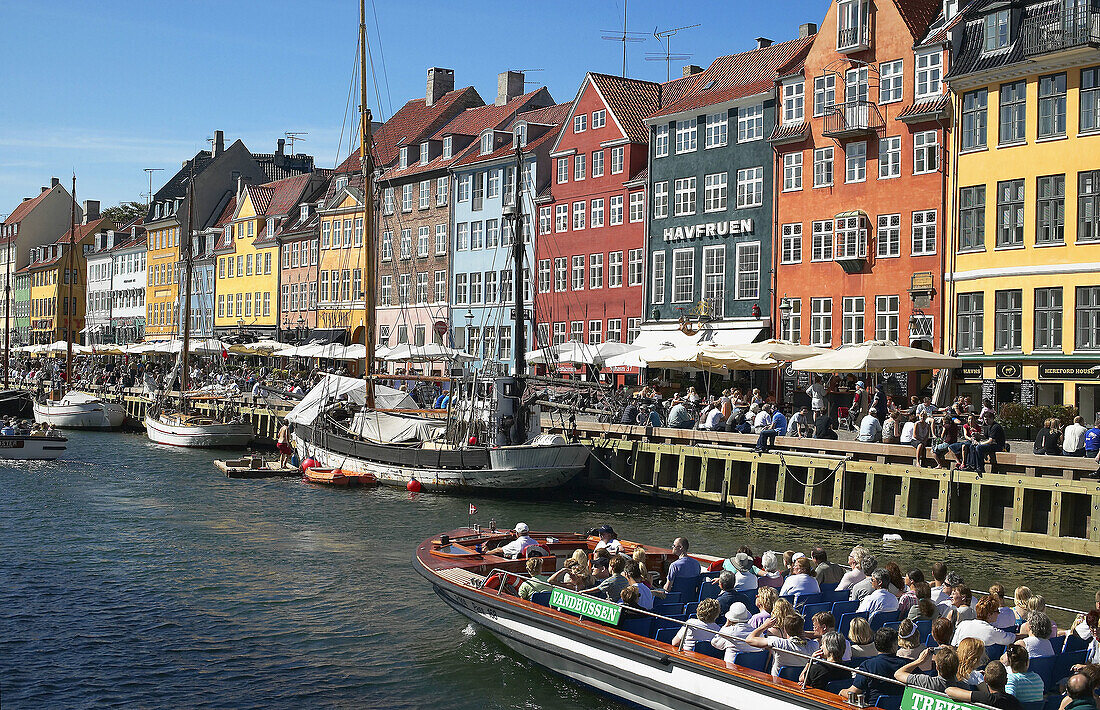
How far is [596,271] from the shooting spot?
58875mm

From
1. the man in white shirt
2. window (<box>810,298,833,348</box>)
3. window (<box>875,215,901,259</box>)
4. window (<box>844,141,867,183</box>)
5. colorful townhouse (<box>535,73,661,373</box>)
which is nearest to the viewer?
the man in white shirt

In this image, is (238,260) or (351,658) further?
(238,260)

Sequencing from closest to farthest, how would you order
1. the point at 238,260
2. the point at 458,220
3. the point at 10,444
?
the point at 10,444, the point at 458,220, the point at 238,260

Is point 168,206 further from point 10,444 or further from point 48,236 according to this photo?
point 10,444

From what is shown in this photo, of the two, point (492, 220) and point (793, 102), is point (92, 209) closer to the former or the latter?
point (492, 220)

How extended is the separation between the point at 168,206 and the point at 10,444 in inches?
2384

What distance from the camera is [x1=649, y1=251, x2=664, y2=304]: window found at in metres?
54.2

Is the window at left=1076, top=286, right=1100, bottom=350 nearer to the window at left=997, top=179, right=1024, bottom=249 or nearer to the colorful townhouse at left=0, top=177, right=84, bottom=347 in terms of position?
the window at left=997, top=179, right=1024, bottom=249

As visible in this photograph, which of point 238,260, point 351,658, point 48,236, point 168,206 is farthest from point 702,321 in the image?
point 48,236

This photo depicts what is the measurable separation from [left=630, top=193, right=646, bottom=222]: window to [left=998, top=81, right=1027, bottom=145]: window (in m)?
19.2

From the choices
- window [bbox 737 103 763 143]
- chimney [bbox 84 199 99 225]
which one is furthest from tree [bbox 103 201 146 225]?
window [bbox 737 103 763 143]

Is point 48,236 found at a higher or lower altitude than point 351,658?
higher

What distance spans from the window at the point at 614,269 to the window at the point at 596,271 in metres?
0.59

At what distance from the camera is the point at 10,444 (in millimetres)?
45344
